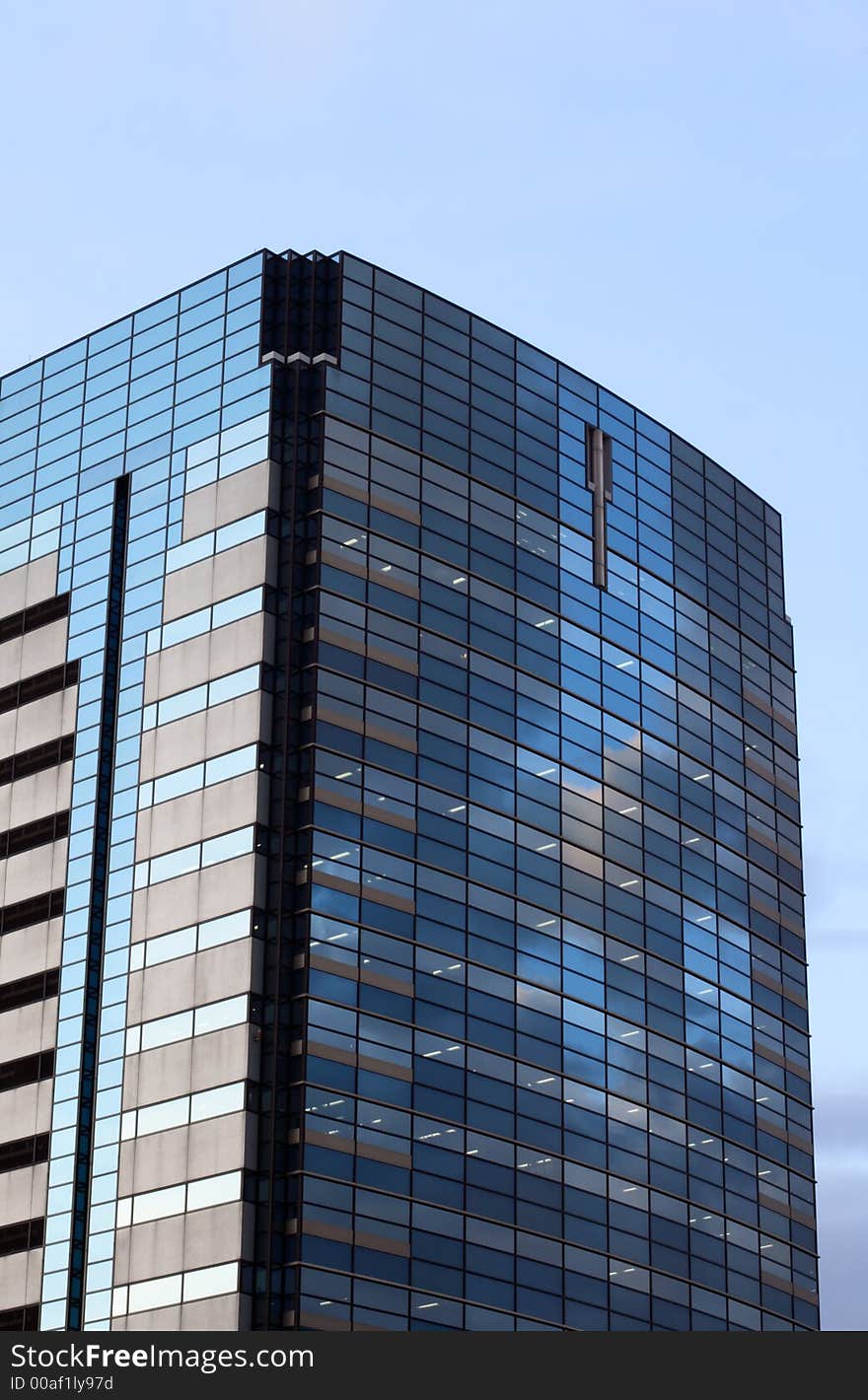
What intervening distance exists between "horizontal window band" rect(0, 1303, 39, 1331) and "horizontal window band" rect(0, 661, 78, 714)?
89.2 feet

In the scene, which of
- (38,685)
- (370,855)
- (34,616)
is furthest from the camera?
(34,616)

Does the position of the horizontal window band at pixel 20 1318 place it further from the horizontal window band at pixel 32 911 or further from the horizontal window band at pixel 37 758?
the horizontal window band at pixel 37 758

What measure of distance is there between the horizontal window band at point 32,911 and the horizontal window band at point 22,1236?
1303 cm

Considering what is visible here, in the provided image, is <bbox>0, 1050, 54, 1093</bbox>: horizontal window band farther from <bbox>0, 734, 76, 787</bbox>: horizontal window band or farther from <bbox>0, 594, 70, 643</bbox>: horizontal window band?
<bbox>0, 594, 70, 643</bbox>: horizontal window band

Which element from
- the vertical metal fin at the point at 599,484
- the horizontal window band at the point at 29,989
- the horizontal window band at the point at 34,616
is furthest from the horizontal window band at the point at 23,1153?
the vertical metal fin at the point at 599,484

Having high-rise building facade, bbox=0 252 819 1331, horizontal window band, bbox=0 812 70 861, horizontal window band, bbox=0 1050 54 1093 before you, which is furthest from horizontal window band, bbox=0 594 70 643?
horizontal window band, bbox=0 1050 54 1093

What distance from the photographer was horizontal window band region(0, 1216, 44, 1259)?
3664 inches

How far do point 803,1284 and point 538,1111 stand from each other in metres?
21.4

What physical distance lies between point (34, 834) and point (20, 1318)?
832 inches

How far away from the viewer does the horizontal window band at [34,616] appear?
346 feet

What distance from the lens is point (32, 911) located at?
100312 mm

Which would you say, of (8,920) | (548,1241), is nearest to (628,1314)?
(548,1241)

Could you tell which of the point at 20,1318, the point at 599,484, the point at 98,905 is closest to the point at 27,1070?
the point at 98,905

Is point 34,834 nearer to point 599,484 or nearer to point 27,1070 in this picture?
point 27,1070
